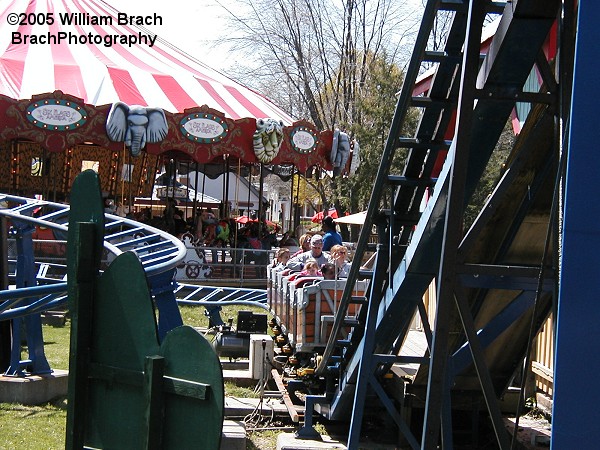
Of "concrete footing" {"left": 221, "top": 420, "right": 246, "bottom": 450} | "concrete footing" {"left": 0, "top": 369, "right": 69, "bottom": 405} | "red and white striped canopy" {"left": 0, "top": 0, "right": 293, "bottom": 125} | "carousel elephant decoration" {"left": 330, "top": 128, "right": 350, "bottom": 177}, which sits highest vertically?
"red and white striped canopy" {"left": 0, "top": 0, "right": 293, "bottom": 125}

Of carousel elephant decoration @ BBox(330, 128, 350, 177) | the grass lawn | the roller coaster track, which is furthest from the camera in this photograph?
carousel elephant decoration @ BBox(330, 128, 350, 177)

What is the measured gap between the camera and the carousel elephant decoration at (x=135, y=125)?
2153cm

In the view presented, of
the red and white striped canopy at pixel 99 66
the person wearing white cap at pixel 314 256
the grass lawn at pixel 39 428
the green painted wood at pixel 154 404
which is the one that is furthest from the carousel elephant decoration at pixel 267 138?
the green painted wood at pixel 154 404

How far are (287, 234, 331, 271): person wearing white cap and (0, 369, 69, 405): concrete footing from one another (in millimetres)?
3236

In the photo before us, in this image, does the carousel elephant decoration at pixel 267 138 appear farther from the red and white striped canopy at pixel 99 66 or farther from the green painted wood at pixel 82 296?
the green painted wood at pixel 82 296

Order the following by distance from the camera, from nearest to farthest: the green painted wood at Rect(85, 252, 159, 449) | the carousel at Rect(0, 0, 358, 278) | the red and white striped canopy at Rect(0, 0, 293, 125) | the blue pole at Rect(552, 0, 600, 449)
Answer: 1. the green painted wood at Rect(85, 252, 159, 449)
2. the blue pole at Rect(552, 0, 600, 449)
3. the carousel at Rect(0, 0, 358, 278)
4. the red and white striped canopy at Rect(0, 0, 293, 125)

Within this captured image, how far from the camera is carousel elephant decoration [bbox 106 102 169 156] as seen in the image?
2153 centimetres

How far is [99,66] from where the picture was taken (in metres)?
24.6

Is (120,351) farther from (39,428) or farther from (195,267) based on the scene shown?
(195,267)

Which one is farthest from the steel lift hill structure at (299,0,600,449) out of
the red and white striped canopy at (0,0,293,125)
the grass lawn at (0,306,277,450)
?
the red and white striped canopy at (0,0,293,125)

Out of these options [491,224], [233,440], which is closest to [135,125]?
[233,440]

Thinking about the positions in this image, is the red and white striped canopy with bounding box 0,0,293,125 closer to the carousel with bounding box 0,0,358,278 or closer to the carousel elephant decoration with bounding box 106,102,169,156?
the carousel with bounding box 0,0,358,278

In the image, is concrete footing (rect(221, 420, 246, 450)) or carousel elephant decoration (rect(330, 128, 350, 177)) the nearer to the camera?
concrete footing (rect(221, 420, 246, 450))

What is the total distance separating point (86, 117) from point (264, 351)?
490 inches
